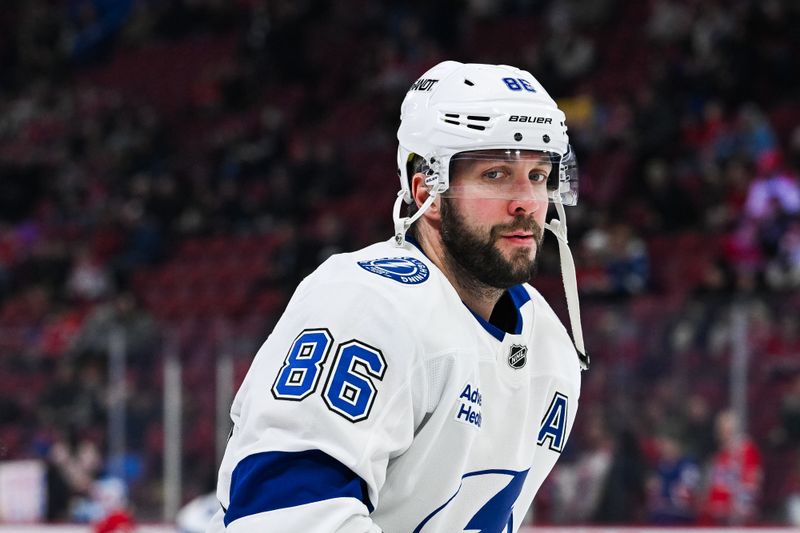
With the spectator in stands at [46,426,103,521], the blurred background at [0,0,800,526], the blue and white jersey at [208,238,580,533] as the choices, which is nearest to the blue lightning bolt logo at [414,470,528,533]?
the blue and white jersey at [208,238,580,533]

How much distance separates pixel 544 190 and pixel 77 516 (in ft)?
18.4

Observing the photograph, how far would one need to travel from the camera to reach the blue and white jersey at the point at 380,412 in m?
1.71

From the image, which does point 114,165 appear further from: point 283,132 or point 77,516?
point 77,516

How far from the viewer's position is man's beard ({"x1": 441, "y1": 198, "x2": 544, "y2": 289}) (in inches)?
78.3

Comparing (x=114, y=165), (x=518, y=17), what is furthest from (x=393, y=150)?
(x=114, y=165)

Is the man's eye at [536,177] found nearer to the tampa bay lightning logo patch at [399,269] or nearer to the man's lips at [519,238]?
the man's lips at [519,238]

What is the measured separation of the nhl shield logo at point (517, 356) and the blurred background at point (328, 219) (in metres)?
4.35

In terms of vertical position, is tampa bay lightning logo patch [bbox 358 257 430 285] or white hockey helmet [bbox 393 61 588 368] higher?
white hockey helmet [bbox 393 61 588 368]

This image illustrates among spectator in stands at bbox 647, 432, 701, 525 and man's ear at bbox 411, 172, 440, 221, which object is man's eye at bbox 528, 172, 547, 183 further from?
spectator in stands at bbox 647, 432, 701, 525

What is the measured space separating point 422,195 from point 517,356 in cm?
28

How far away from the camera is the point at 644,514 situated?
6.54m

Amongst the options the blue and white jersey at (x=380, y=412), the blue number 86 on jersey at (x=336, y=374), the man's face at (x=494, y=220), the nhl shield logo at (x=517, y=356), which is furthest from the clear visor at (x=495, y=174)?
the blue number 86 on jersey at (x=336, y=374)

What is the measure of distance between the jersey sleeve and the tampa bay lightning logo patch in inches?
2.2

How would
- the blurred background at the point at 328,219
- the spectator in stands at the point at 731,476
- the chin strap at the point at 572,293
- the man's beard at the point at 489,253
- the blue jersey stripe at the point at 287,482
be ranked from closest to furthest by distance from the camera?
the blue jersey stripe at the point at 287,482 < the man's beard at the point at 489,253 < the chin strap at the point at 572,293 < the spectator in stands at the point at 731,476 < the blurred background at the point at 328,219
